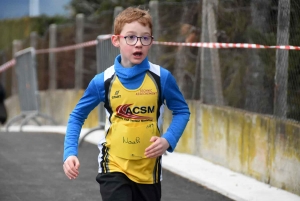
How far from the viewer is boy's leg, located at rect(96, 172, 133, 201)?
5.00 meters

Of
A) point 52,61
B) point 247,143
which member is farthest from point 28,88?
point 247,143

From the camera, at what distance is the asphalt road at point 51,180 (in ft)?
27.4

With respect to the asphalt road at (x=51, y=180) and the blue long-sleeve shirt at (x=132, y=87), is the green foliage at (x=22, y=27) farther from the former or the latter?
the blue long-sleeve shirt at (x=132, y=87)

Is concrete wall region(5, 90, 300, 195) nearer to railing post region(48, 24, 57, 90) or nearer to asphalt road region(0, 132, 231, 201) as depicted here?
asphalt road region(0, 132, 231, 201)

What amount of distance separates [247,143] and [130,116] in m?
4.53

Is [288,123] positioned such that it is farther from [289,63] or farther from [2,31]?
[2,31]

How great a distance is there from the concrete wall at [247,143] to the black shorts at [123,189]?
331 centimetres

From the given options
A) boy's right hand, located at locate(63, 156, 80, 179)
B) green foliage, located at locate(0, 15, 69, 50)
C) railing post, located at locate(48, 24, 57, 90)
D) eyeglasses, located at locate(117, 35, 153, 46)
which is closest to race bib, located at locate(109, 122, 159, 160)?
boy's right hand, located at locate(63, 156, 80, 179)

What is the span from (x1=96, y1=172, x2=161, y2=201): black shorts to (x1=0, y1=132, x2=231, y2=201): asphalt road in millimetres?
3100

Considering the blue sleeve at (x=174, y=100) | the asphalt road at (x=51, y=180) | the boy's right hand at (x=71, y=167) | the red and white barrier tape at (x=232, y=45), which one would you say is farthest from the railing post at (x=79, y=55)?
the boy's right hand at (x=71, y=167)

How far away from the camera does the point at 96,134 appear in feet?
48.4

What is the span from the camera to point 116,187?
16.4 ft

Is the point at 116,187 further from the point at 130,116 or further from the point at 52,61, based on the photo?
the point at 52,61

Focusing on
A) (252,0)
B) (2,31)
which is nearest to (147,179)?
(252,0)
